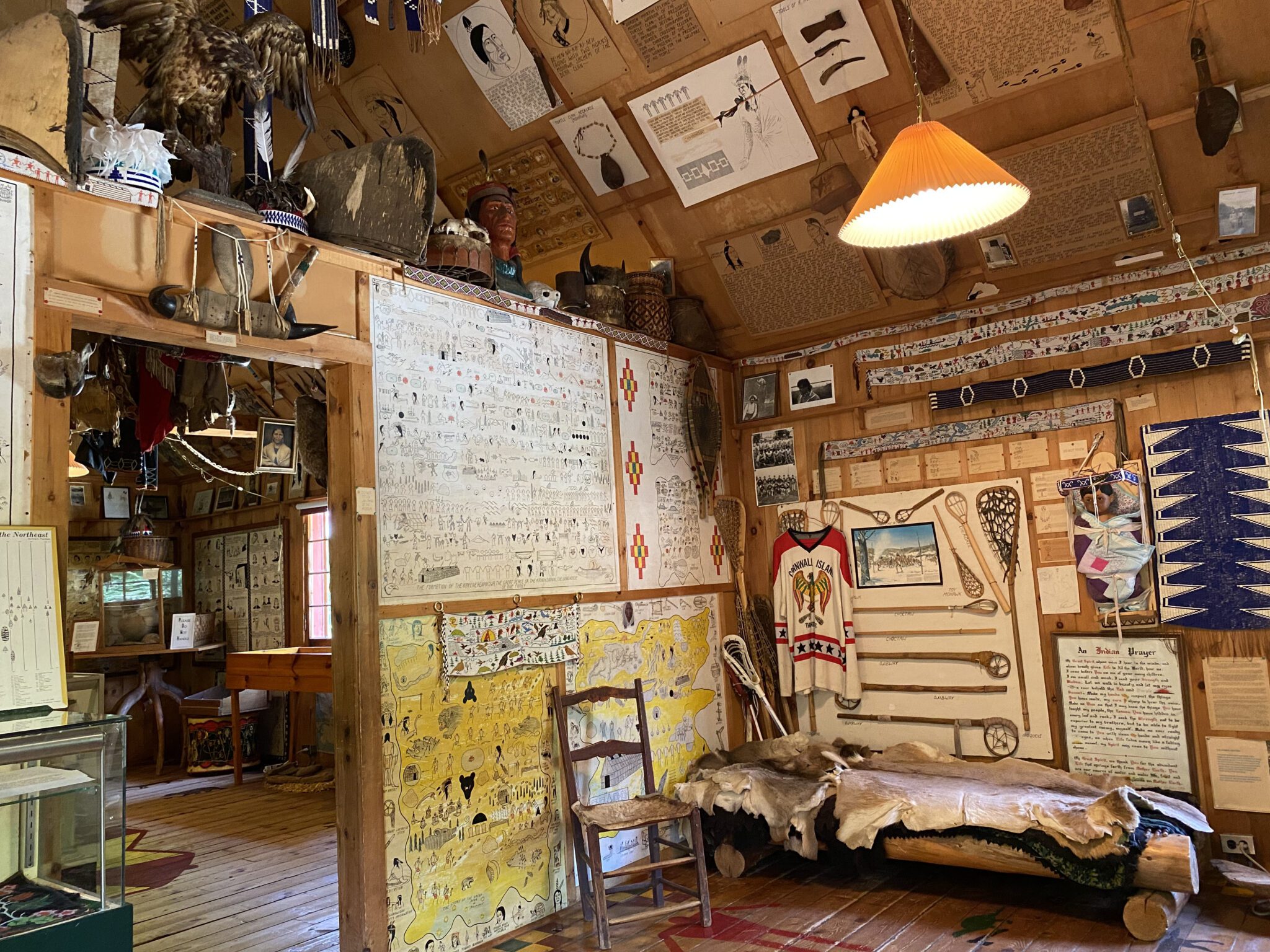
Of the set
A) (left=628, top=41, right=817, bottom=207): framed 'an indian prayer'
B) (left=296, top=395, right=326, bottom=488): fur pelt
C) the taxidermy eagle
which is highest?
(left=628, top=41, right=817, bottom=207): framed 'an indian prayer'

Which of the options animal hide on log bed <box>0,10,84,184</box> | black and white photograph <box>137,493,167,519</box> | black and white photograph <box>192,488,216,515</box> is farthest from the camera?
black and white photograph <box>137,493,167,519</box>

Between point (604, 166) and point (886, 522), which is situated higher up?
point (604, 166)

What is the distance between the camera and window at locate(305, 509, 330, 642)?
7.79 meters

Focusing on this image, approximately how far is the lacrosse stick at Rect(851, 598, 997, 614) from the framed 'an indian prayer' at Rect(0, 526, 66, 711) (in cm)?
376

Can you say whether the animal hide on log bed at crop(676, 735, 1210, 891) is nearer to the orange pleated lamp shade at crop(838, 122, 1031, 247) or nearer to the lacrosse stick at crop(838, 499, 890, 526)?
the lacrosse stick at crop(838, 499, 890, 526)

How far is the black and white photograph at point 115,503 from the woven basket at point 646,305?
6427mm

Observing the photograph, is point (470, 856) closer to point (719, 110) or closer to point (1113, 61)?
point (719, 110)

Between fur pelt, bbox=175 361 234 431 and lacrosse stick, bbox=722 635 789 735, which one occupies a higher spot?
fur pelt, bbox=175 361 234 431

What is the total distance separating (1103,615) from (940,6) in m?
2.78

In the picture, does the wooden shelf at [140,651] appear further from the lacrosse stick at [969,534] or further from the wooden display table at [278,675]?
the lacrosse stick at [969,534]

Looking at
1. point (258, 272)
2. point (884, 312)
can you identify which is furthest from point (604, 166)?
point (258, 272)

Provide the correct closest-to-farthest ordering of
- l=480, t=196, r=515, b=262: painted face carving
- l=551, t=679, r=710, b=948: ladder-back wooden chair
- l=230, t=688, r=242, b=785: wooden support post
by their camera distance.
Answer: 1. l=551, t=679, r=710, b=948: ladder-back wooden chair
2. l=480, t=196, r=515, b=262: painted face carving
3. l=230, t=688, r=242, b=785: wooden support post

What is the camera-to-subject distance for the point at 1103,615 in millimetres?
4227

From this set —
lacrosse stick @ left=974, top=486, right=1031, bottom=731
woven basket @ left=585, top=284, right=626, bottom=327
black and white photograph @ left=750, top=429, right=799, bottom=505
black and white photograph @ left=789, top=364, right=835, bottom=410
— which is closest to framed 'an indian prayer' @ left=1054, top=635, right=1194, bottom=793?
lacrosse stick @ left=974, top=486, right=1031, bottom=731
